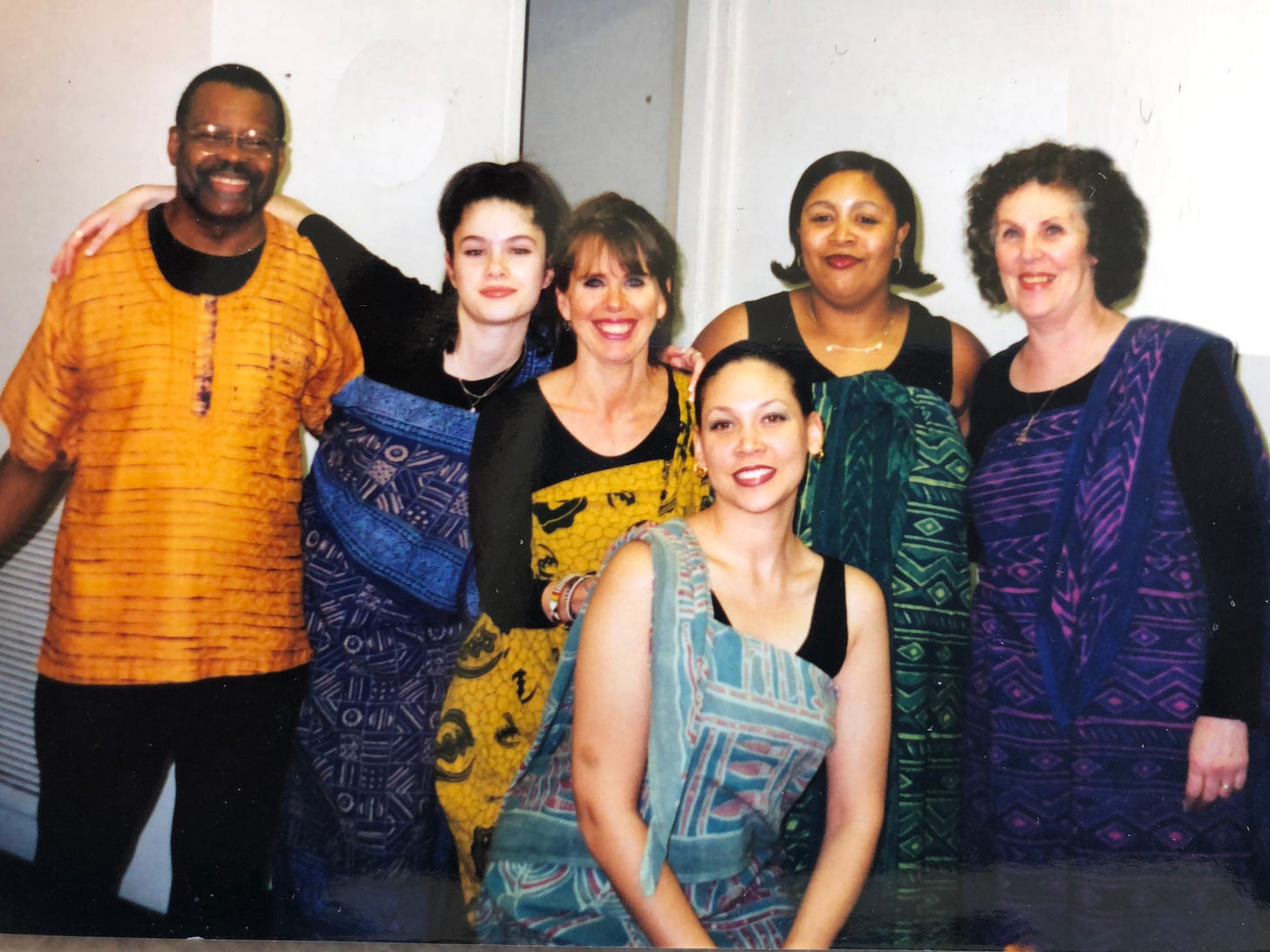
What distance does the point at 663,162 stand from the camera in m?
2.00

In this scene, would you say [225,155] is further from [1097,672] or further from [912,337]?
[1097,672]

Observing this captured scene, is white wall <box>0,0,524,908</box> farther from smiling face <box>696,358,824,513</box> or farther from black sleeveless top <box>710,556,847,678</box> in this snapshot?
black sleeveless top <box>710,556,847,678</box>

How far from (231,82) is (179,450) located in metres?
0.62

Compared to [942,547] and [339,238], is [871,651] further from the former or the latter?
[339,238]

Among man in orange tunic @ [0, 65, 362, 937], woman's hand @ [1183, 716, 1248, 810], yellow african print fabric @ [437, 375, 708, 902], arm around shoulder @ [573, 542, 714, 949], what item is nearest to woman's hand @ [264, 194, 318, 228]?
man in orange tunic @ [0, 65, 362, 937]

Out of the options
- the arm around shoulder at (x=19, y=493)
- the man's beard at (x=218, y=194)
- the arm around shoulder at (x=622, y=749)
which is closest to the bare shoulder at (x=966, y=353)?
the arm around shoulder at (x=622, y=749)

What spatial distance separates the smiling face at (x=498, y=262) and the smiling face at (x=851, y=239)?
46 centimetres

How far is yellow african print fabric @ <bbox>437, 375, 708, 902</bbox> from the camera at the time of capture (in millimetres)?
1923

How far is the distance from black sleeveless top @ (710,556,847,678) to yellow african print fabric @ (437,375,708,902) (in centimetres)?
21

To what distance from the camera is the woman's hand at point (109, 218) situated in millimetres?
1972

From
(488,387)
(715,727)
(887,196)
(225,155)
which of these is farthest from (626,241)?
(715,727)

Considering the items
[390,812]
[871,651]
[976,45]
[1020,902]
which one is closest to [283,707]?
[390,812]

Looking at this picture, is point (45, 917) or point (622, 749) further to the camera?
point (45, 917)

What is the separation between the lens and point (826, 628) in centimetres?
188
